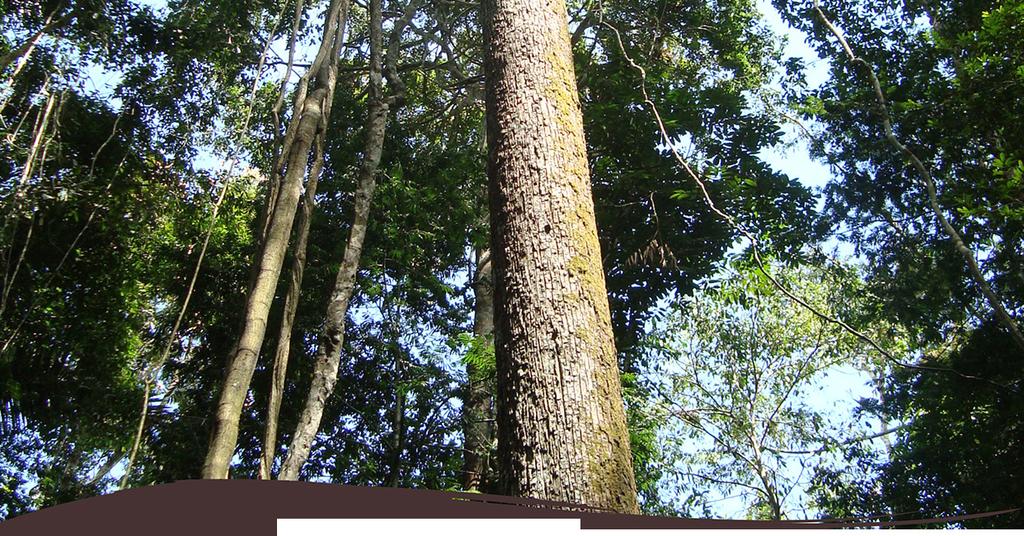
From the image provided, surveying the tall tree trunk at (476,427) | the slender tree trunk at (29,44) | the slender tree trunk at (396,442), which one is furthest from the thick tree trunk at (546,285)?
the slender tree trunk at (396,442)

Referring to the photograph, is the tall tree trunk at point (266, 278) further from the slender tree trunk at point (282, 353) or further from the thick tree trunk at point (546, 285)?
the thick tree trunk at point (546, 285)

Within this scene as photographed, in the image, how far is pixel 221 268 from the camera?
7.37 m

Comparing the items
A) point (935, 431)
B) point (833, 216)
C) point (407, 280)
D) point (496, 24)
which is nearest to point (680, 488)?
point (935, 431)

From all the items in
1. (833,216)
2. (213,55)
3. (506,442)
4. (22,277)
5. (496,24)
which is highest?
(213,55)

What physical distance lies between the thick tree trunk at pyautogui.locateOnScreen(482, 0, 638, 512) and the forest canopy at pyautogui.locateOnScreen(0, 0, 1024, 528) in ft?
8.84

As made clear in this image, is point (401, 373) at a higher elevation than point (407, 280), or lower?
lower

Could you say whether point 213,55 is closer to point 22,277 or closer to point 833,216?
point 22,277

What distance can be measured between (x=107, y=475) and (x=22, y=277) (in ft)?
16.1

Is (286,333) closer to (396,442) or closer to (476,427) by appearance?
(476,427)

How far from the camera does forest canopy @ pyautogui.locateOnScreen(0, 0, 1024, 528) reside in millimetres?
5887

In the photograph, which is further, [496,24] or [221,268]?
[221,268]

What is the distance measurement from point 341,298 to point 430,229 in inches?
92.8

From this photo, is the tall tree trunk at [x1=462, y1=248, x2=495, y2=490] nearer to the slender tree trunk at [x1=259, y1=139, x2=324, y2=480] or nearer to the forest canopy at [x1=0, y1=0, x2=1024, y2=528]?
the forest canopy at [x1=0, y1=0, x2=1024, y2=528]

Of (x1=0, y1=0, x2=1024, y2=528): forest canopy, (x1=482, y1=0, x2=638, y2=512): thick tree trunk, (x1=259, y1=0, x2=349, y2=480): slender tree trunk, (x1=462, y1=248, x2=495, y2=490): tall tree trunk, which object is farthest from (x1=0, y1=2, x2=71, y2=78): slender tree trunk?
(x1=482, y1=0, x2=638, y2=512): thick tree trunk
